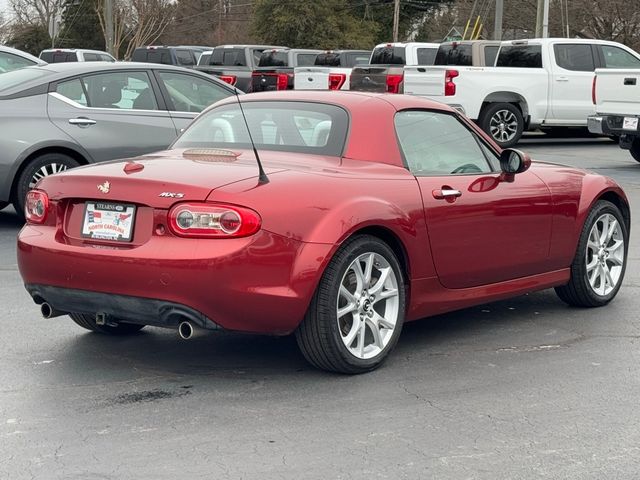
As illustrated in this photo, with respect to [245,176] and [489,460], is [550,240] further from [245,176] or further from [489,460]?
[489,460]

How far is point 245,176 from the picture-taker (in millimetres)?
5637

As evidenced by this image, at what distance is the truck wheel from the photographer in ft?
69.6

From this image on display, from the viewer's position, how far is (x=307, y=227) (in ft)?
18.1

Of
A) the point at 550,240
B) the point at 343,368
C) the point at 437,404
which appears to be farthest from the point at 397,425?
the point at 550,240

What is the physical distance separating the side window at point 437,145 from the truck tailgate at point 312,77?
17.2 metres

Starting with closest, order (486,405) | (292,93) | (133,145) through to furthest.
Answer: (486,405)
(292,93)
(133,145)

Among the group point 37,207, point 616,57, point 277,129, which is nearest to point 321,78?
point 616,57

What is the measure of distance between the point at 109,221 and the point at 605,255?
355 centimetres

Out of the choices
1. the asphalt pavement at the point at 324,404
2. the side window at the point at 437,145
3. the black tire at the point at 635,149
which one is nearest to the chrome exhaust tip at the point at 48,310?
the asphalt pavement at the point at 324,404

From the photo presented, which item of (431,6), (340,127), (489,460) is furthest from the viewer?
(431,6)

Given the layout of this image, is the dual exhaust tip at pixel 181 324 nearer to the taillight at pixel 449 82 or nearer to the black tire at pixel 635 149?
the black tire at pixel 635 149

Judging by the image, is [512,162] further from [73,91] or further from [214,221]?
[73,91]

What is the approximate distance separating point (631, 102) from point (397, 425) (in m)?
13.2

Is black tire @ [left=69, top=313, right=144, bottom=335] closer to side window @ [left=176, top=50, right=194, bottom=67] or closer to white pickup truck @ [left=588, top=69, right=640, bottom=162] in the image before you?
white pickup truck @ [left=588, top=69, right=640, bottom=162]
